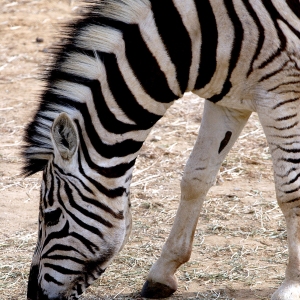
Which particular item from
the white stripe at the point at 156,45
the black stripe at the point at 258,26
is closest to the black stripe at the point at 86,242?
the white stripe at the point at 156,45

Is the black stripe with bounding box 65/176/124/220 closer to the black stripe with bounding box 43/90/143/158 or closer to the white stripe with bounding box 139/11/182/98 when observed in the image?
the black stripe with bounding box 43/90/143/158

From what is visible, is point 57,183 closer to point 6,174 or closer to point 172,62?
point 172,62

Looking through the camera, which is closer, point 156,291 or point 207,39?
point 207,39

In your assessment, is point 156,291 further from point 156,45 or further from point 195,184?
point 156,45

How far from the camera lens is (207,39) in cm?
419

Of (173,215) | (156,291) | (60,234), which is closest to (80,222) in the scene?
(60,234)

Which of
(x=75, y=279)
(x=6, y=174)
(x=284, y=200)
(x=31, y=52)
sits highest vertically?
(x=31, y=52)

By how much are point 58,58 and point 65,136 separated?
56 centimetres

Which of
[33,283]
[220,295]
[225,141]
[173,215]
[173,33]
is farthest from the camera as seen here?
[173,215]

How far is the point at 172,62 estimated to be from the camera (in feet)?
13.6

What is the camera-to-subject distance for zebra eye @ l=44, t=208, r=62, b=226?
13.3ft

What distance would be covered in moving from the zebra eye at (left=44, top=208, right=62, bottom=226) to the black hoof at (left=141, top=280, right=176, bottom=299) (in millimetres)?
1171

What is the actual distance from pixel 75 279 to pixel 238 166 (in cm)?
344

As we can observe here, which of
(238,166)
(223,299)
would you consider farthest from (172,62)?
(238,166)
